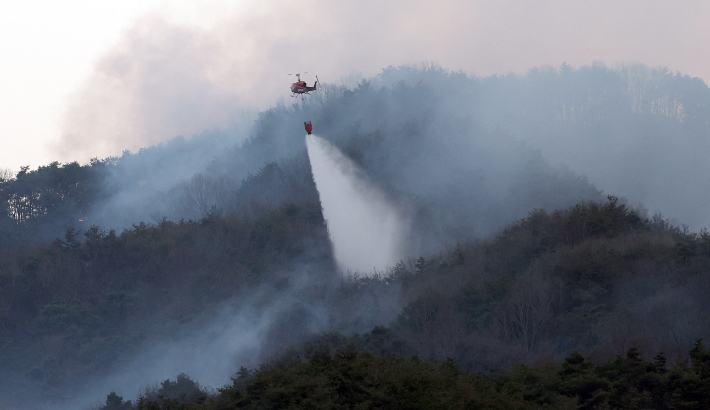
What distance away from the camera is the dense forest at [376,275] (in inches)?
779

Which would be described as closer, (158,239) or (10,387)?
(10,387)

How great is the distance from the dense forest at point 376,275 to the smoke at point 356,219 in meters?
1.69

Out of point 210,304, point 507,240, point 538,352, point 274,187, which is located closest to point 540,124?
point 274,187

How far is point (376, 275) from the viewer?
48.4 meters

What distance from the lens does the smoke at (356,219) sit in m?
54.7

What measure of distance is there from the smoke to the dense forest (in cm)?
169

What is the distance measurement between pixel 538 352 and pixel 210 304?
26.0 m

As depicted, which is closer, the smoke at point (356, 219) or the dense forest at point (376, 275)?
the dense forest at point (376, 275)

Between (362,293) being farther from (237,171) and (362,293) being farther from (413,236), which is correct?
(237,171)

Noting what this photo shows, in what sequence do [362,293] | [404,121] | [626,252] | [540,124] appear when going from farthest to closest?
[540,124], [404,121], [362,293], [626,252]

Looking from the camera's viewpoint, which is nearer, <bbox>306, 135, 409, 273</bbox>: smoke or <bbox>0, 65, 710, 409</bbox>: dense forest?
<bbox>0, 65, 710, 409</bbox>: dense forest

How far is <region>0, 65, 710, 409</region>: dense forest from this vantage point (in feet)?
65.0

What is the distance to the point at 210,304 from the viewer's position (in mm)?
51250

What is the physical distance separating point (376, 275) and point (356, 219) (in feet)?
34.3
